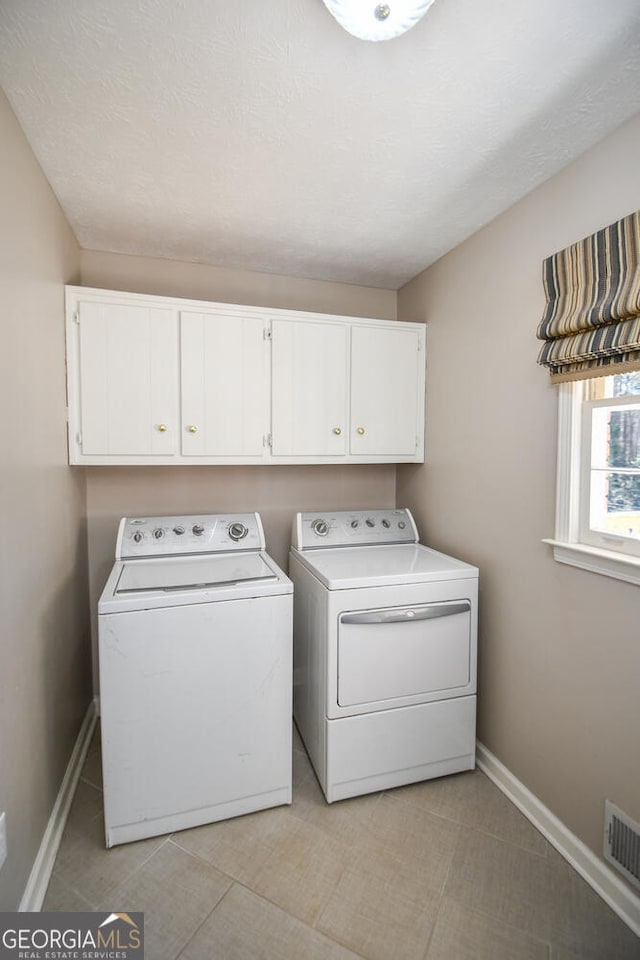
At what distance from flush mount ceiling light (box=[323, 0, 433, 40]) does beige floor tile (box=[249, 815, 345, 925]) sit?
7.88 ft

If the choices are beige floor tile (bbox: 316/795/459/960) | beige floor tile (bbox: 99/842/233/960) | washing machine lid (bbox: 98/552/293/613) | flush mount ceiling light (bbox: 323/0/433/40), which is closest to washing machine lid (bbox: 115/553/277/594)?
washing machine lid (bbox: 98/552/293/613)

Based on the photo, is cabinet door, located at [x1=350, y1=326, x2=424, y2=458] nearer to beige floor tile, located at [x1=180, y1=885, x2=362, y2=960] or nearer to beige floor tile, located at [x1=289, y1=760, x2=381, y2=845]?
beige floor tile, located at [x1=289, y1=760, x2=381, y2=845]

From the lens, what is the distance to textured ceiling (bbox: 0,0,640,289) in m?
→ 1.02

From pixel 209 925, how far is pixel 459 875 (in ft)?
2.75

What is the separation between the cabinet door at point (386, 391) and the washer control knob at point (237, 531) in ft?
2.33

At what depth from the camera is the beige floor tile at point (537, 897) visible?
50.4 inches

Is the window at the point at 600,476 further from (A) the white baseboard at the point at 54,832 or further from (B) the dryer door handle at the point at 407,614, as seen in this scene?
(A) the white baseboard at the point at 54,832

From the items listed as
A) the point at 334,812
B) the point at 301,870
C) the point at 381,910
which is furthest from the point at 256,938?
the point at 334,812

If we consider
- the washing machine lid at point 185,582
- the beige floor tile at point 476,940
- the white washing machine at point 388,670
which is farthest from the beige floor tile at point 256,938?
the washing machine lid at point 185,582

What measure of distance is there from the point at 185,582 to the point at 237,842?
0.99 m

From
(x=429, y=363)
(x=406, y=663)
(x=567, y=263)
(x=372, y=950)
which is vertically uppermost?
(x=567, y=263)

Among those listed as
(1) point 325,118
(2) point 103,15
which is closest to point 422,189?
(1) point 325,118

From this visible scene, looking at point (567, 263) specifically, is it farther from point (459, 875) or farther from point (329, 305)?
point (459, 875)

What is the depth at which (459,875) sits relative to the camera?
149 cm
